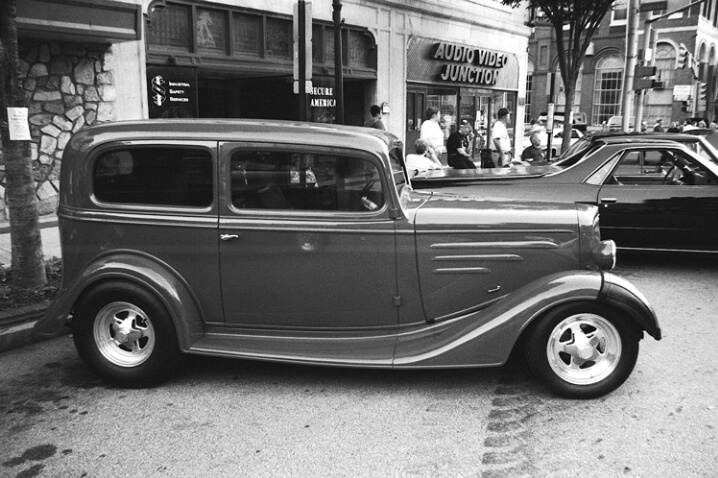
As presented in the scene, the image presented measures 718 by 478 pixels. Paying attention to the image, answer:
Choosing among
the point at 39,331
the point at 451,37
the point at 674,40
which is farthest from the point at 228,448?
the point at 674,40

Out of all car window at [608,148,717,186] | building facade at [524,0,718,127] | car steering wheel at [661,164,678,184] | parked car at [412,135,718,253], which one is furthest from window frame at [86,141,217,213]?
building facade at [524,0,718,127]

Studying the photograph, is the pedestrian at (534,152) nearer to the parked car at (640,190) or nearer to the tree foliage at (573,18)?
the parked car at (640,190)

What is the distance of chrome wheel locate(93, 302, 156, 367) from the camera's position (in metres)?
4.44

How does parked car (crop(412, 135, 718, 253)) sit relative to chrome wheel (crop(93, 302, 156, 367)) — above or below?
above

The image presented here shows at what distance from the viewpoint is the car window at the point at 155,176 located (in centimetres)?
440

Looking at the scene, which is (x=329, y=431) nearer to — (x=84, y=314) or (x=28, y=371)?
(x=84, y=314)

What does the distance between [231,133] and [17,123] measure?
9.33 ft

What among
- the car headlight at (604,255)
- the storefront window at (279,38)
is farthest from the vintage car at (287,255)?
the storefront window at (279,38)

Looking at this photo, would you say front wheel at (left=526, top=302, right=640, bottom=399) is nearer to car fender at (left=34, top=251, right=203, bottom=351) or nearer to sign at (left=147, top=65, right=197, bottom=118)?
car fender at (left=34, top=251, right=203, bottom=351)

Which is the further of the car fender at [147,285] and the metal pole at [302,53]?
the metal pole at [302,53]

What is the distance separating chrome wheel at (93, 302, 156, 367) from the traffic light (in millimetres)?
44254

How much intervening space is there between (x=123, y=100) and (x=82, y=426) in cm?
819

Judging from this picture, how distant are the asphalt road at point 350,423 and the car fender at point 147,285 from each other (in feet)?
1.50

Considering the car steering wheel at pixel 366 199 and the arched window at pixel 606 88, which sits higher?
the arched window at pixel 606 88
